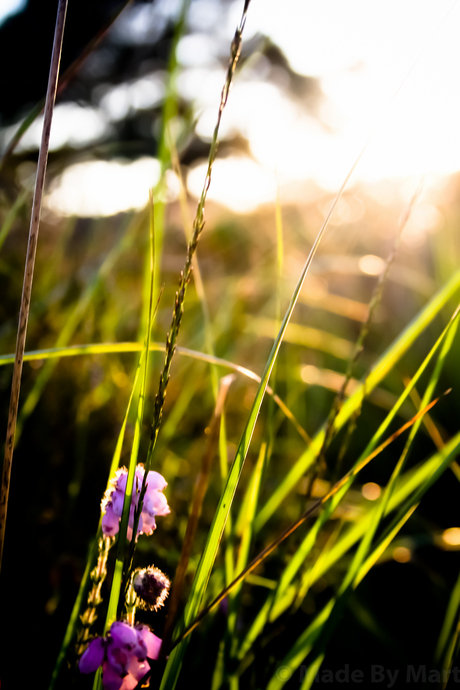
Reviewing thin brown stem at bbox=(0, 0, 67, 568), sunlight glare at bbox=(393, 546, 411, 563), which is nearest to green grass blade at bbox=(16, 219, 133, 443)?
thin brown stem at bbox=(0, 0, 67, 568)

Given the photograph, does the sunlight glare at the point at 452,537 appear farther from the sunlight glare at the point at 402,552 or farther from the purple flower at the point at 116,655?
the purple flower at the point at 116,655

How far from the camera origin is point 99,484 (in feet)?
1.91

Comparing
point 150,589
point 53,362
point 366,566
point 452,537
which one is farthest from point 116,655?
point 452,537

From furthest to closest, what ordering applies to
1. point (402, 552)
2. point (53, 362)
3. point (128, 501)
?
1. point (402, 552)
2. point (53, 362)
3. point (128, 501)

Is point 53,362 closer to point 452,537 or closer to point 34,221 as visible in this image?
point 34,221

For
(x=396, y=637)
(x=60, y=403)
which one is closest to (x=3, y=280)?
(x=60, y=403)

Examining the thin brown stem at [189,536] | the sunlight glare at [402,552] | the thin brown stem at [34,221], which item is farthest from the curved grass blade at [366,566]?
the sunlight glare at [402,552]

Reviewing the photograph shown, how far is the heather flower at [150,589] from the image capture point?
0.25 m

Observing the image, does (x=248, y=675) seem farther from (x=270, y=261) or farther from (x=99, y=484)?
(x=270, y=261)

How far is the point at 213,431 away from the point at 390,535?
0.17 m

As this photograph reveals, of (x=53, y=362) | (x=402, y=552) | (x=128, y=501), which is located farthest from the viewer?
(x=402, y=552)

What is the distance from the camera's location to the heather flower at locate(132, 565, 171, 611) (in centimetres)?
25

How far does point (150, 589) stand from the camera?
0.25 m

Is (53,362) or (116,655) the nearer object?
(116,655)
